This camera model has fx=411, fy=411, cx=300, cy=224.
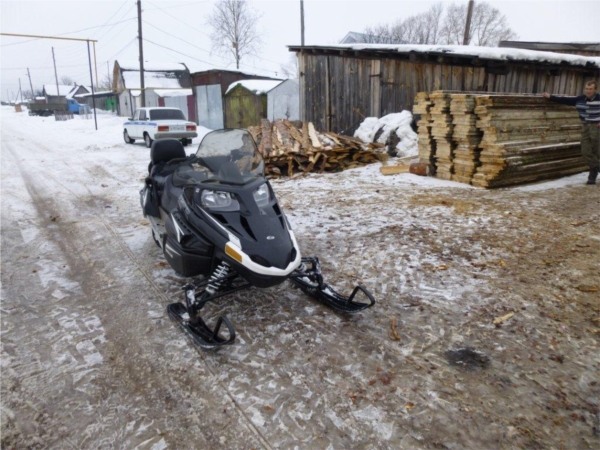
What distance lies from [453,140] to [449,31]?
56.8 meters

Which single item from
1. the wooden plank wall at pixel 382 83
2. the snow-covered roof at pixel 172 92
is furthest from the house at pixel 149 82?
the wooden plank wall at pixel 382 83

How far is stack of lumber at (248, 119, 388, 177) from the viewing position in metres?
10.6

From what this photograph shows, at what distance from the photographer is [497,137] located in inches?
324

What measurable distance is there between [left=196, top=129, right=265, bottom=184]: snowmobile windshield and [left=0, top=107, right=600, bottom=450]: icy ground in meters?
1.25

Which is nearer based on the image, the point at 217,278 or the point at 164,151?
the point at 217,278

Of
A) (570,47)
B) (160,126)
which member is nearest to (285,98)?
(160,126)

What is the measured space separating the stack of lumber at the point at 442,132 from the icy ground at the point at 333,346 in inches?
118

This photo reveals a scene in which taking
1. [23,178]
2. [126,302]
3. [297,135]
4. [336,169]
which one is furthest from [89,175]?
[126,302]

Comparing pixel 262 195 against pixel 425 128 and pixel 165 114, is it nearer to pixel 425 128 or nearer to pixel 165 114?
pixel 425 128

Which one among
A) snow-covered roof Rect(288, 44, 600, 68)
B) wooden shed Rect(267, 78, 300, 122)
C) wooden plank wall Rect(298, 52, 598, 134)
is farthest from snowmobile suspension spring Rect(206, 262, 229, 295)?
wooden shed Rect(267, 78, 300, 122)

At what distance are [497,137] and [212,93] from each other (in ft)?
69.0

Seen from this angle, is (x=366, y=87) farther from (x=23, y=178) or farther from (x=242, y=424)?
(x=242, y=424)

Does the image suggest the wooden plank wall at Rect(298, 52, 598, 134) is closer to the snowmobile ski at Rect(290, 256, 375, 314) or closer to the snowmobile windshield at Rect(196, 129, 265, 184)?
the snowmobile windshield at Rect(196, 129, 265, 184)

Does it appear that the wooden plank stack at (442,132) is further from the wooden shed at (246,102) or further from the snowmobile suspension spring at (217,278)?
the wooden shed at (246,102)
